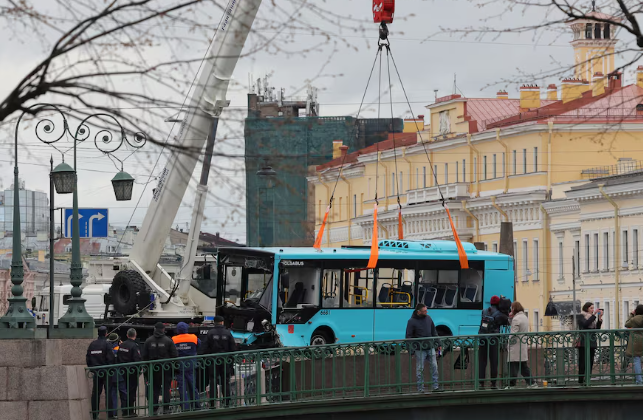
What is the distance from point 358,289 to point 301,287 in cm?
109

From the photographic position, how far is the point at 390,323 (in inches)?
1221

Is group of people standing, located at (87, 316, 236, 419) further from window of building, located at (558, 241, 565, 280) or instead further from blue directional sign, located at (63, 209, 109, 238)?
window of building, located at (558, 241, 565, 280)

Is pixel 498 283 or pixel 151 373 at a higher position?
pixel 498 283

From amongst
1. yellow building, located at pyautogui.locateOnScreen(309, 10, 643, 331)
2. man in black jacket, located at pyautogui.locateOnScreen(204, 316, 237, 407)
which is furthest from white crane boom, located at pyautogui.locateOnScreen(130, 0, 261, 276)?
yellow building, located at pyautogui.locateOnScreen(309, 10, 643, 331)

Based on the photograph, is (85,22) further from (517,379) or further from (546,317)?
(546,317)

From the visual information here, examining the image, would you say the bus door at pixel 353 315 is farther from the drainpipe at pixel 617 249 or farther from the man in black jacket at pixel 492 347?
the drainpipe at pixel 617 249

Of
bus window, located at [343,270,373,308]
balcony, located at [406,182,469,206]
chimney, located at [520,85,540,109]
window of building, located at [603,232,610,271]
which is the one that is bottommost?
bus window, located at [343,270,373,308]

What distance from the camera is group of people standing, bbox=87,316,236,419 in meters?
21.8

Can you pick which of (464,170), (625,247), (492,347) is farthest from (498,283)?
(464,170)

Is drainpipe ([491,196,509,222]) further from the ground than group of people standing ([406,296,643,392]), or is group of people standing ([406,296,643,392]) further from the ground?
drainpipe ([491,196,509,222])

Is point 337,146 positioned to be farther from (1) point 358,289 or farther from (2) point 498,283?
(1) point 358,289

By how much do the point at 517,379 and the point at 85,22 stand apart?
39.6 ft

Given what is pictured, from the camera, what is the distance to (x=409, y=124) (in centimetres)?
Answer: 9856

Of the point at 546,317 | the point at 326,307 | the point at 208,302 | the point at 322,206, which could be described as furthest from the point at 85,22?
the point at 322,206
